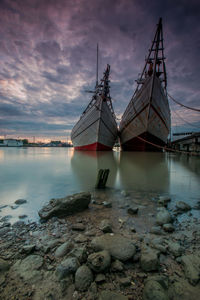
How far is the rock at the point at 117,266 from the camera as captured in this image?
151 cm

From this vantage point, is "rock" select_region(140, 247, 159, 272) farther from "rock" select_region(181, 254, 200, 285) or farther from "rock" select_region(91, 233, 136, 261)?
"rock" select_region(181, 254, 200, 285)

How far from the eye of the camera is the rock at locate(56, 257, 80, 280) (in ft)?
4.75

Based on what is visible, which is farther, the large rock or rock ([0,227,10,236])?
the large rock

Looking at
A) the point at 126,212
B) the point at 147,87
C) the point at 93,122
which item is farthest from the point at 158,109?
the point at 126,212

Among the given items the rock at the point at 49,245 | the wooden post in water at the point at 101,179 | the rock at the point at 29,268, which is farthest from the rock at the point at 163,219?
the wooden post in water at the point at 101,179

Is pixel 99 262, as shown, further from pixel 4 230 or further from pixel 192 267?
pixel 4 230

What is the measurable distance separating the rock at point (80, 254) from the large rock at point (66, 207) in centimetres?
126

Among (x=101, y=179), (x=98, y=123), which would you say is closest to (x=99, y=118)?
(x=98, y=123)

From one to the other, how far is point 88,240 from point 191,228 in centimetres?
182

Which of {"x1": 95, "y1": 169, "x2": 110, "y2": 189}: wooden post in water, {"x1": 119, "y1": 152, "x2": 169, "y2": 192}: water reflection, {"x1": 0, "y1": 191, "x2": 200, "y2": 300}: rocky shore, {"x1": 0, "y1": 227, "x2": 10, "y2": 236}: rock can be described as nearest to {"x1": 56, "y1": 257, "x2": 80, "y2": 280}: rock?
{"x1": 0, "y1": 191, "x2": 200, "y2": 300}: rocky shore

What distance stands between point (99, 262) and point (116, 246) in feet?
→ 1.29

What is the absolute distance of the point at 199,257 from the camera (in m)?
1.67

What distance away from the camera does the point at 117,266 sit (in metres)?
1.53

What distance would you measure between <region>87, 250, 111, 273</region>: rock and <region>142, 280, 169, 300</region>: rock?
43 centimetres
